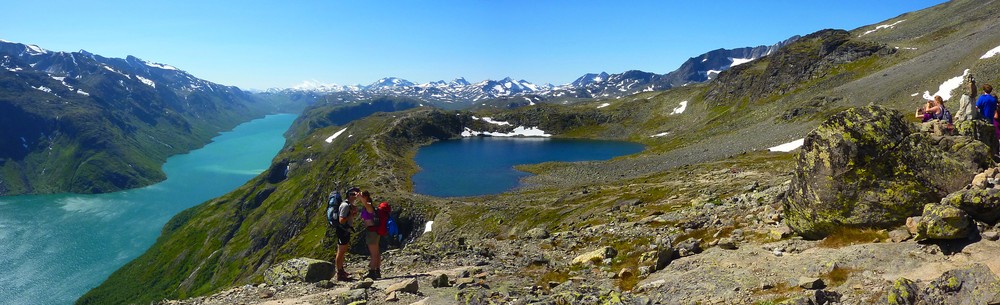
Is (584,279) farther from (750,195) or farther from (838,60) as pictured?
(838,60)

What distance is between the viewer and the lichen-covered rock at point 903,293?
9.26 meters

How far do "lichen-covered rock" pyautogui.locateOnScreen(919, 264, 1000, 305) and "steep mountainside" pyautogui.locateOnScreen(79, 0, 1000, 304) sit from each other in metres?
0.98

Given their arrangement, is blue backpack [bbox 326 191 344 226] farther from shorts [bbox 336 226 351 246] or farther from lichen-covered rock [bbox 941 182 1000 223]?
lichen-covered rock [bbox 941 182 1000 223]

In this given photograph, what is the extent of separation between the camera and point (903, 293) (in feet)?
30.8

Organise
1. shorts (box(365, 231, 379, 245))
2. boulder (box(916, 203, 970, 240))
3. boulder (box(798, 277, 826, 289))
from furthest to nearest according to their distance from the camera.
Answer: shorts (box(365, 231, 379, 245))
boulder (box(798, 277, 826, 289))
boulder (box(916, 203, 970, 240))

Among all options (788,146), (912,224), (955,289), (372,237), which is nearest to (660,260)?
(912,224)

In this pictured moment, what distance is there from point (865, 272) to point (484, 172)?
4123 inches

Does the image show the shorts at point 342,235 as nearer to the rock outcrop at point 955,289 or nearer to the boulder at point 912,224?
the rock outcrop at point 955,289

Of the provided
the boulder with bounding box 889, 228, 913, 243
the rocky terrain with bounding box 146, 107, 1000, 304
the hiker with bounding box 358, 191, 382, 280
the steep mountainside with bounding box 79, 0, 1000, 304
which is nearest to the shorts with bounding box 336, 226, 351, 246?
the hiker with bounding box 358, 191, 382, 280

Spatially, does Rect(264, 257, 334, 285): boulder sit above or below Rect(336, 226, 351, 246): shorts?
below

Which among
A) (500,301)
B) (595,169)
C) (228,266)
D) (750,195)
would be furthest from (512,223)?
(228,266)

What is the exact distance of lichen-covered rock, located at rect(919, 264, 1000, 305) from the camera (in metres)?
8.58

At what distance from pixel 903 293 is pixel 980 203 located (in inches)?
164

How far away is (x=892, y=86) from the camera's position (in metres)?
101
